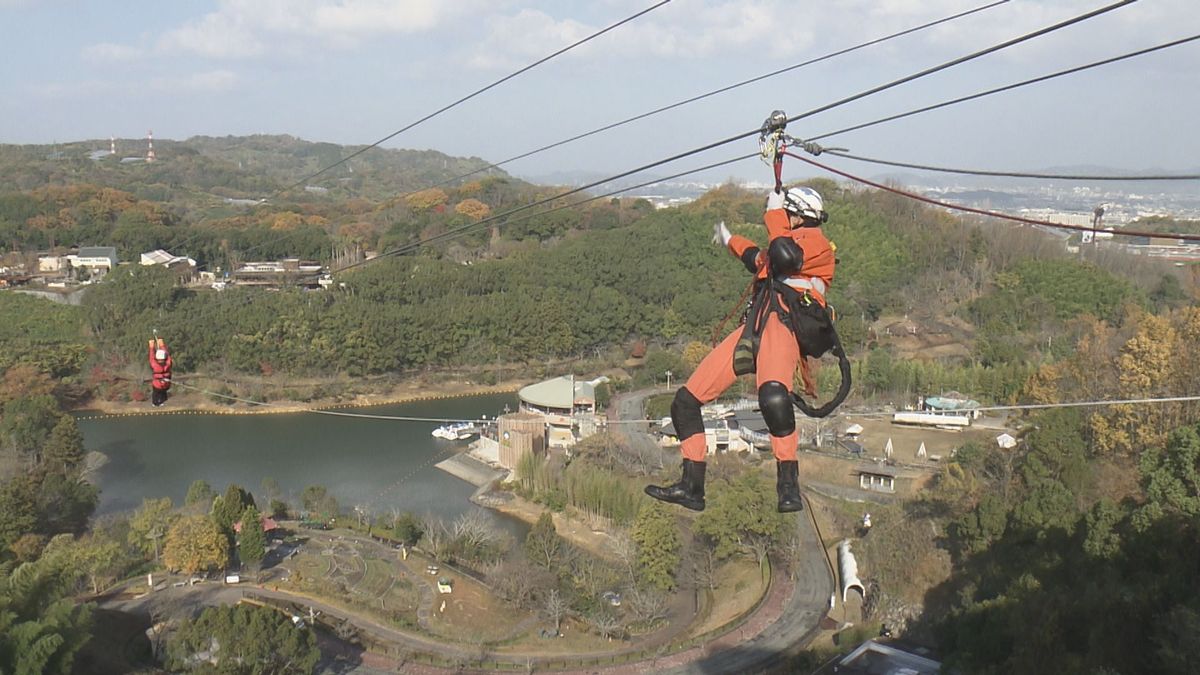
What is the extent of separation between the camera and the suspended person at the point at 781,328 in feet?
9.02

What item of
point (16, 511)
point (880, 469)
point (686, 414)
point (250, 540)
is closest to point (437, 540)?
point (250, 540)

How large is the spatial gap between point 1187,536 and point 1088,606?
1.24m

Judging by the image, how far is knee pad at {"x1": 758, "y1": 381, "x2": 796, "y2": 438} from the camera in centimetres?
271

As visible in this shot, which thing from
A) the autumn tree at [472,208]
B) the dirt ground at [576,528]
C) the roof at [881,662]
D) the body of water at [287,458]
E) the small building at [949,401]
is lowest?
the dirt ground at [576,528]

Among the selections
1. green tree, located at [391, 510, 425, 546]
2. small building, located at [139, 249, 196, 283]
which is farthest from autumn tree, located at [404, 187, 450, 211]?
green tree, located at [391, 510, 425, 546]

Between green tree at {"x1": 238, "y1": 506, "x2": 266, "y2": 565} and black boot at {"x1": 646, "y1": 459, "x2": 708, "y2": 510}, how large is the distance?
10.1 metres

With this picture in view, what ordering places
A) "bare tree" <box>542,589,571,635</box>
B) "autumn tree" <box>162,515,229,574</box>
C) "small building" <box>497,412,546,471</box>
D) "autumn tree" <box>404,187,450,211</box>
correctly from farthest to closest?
1. "autumn tree" <box>404,187,450,211</box>
2. "small building" <box>497,412,546,471</box>
3. "autumn tree" <box>162,515,229,574</box>
4. "bare tree" <box>542,589,571,635</box>

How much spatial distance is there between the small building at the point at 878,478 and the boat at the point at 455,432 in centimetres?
870

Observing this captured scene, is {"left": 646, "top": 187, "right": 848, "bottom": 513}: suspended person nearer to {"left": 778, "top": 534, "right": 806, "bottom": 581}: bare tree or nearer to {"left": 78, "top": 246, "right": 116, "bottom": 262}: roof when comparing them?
{"left": 778, "top": 534, "right": 806, "bottom": 581}: bare tree

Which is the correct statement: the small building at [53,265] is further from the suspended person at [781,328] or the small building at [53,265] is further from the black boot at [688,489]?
the suspended person at [781,328]

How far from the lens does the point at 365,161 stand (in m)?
89.6

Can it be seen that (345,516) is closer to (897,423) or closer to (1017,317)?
(897,423)

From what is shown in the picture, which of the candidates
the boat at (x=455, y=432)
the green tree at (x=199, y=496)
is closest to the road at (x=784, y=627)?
the green tree at (x=199, y=496)

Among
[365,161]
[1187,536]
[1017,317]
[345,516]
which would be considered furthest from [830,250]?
[365,161]
